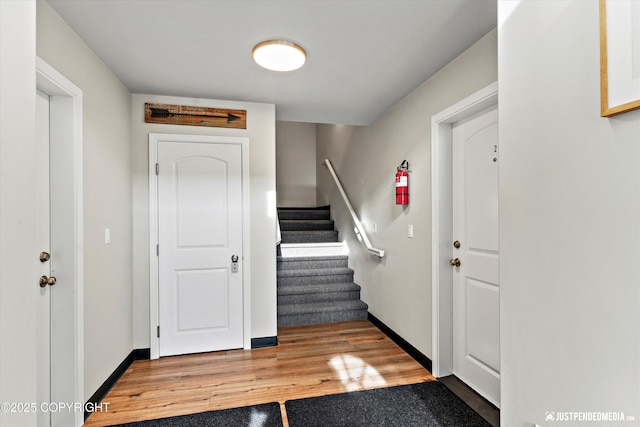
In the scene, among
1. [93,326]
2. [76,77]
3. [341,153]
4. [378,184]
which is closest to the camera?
[76,77]

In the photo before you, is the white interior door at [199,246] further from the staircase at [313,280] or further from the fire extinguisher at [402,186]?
the fire extinguisher at [402,186]

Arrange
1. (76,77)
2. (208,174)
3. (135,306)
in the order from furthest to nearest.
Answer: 1. (208,174)
2. (135,306)
3. (76,77)

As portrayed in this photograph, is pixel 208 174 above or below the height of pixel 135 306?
above

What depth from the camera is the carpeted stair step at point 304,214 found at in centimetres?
556

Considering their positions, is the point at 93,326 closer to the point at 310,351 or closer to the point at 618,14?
the point at 310,351

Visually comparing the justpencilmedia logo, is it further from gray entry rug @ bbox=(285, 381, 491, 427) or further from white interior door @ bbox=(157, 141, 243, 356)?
white interior door @ bbox=(157, 141, 243, 356)

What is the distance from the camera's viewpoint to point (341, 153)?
488 cm

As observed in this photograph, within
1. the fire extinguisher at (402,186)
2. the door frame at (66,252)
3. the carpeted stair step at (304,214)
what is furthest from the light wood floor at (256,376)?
the carpeted stair step at (304,214)

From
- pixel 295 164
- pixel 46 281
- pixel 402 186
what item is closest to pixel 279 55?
pixel 402 186

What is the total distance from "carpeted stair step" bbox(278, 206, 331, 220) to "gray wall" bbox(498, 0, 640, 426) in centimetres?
432

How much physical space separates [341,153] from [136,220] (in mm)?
3095

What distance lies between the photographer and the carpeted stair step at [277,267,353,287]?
4.07 m

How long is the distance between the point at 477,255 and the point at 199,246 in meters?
2.47

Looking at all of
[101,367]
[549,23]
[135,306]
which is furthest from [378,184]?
[101,367]
